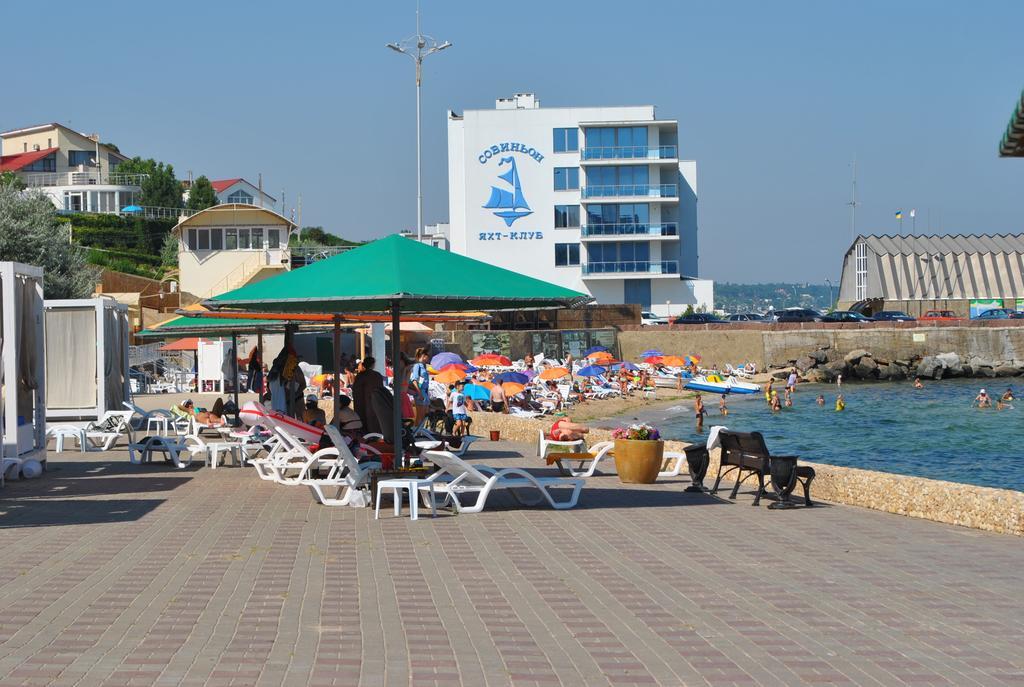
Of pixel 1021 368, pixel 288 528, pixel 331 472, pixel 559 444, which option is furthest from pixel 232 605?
pixel 1021 368

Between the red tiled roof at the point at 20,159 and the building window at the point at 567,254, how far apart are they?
45633 mm

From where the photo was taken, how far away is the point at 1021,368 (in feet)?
199

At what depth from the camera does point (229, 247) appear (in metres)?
58.9

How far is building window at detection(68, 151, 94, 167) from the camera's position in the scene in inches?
3782

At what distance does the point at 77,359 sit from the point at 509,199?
5524 centimetres

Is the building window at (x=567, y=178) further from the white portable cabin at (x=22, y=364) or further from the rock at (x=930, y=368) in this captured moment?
the white portable cabin at (x=22, y=364)

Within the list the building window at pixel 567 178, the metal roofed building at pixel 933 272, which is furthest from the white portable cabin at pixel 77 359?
the metal roofed building at pixel 933 272

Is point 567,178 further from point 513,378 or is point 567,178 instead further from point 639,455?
point 639,455

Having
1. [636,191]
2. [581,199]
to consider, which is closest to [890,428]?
[636,191]

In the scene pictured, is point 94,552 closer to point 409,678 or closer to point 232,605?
point 232,605

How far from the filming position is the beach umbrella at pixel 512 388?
36969mm

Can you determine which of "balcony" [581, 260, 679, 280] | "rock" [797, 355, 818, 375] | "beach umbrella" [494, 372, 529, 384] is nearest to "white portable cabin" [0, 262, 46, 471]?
"beach umbrella" [494, 372, 529, 384]

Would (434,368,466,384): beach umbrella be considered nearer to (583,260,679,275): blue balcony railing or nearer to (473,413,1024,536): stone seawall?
(473,413,1024,536): stone seawall

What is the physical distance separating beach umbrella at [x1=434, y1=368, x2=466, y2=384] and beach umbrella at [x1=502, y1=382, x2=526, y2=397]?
1.43 metres
